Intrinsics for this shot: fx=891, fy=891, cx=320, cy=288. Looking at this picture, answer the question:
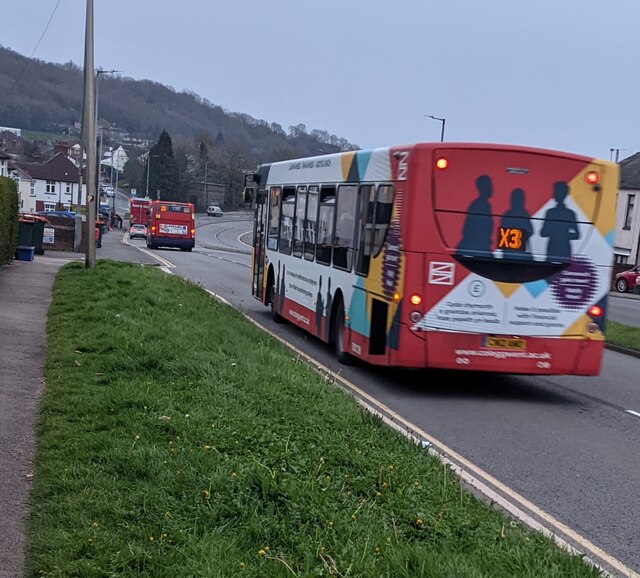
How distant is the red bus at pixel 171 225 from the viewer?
5369 centimetres

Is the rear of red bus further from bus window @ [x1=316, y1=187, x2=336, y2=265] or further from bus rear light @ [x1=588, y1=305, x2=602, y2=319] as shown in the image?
bus window @ [x1=316, y1=187, x2=336, y2=265]

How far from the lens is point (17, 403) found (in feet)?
27.5

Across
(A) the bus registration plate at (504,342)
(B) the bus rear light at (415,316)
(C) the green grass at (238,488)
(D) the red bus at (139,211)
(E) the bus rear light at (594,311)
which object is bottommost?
(D) the red bus at (139,211)

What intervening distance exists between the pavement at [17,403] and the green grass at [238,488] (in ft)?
0.36

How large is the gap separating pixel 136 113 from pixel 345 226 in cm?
9857

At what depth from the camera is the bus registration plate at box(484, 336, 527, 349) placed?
422 inches

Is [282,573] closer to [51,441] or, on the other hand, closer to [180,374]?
[51,441]

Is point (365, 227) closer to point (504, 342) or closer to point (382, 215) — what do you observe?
point (382, 215)

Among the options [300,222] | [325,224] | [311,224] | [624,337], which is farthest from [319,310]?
[624,337]

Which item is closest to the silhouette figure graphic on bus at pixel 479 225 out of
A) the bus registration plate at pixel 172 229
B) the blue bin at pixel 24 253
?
the blue bin at pixel 24 253

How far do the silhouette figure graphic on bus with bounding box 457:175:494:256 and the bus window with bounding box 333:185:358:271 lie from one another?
2265mm

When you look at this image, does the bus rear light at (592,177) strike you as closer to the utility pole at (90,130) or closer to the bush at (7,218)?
the utility pole at (90,130)

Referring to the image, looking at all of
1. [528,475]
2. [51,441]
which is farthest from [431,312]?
[51,441]

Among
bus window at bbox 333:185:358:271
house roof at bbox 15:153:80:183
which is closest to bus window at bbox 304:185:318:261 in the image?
bus window at bbox 333:185:358:271
